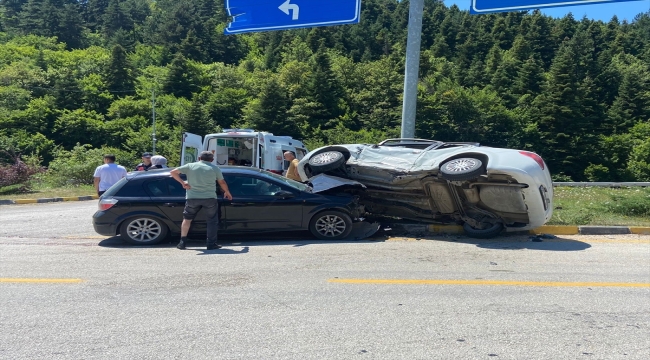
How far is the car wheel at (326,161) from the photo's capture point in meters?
9.49

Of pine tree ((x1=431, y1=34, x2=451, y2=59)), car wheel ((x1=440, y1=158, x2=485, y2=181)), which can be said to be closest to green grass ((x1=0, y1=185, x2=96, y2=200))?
car wheel ((x1=440, y1=158, x2=485, y2=181))

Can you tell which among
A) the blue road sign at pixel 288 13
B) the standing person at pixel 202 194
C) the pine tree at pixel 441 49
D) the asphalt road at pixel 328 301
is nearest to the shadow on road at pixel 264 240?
the asphalt road at pixel 328 301

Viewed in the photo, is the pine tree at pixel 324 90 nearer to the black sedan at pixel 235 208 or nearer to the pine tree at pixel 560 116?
the pine tree at pixel 560 116

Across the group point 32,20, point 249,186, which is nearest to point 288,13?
point 249,186

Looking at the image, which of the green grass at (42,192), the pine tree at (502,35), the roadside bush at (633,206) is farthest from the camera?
the pine tree at (502,35)

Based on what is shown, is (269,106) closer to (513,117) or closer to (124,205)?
(513,117)

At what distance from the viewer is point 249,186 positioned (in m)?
8.85

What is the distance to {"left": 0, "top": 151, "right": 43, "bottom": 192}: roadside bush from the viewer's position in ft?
61.9

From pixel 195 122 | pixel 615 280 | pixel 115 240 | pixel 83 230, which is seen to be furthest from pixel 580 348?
pixel 195 122

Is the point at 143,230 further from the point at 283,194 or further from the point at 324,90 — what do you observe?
the point at 324,90

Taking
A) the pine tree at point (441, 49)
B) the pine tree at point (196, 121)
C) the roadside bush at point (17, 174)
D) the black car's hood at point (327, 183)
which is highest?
the pine tree at point (441, 49)

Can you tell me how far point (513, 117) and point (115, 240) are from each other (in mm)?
56372

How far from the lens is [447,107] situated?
60.6 metres

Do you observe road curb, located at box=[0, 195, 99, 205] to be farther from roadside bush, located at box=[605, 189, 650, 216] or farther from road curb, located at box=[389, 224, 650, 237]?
roadside bush, located at box=[605, 189, 650, 216]
